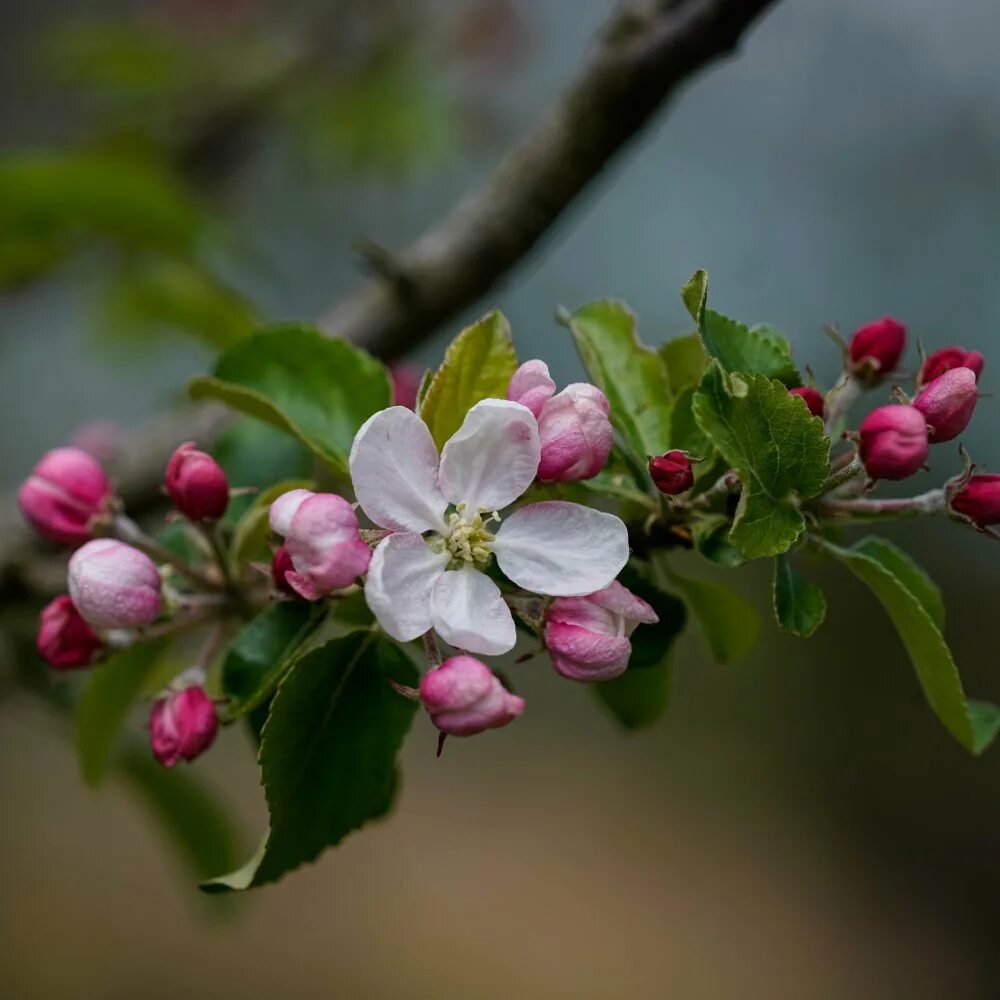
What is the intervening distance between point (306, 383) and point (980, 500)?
0.37 metres

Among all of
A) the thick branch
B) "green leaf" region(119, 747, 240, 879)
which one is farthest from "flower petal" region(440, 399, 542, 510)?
"green leaf" region(119, 747, 240, 879)

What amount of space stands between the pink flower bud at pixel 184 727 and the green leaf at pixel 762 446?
0.28m

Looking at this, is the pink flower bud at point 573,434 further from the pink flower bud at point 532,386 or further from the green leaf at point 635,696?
the green leaf at point 635,696

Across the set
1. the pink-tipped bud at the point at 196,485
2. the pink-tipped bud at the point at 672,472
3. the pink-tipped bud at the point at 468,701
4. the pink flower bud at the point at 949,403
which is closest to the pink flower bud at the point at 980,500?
the pink flower bud at the point at 949,403

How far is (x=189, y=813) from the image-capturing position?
4.16 feet

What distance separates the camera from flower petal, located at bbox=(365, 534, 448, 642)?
1.48 ft

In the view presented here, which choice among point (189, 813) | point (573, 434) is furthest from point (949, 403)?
point (189, 813)

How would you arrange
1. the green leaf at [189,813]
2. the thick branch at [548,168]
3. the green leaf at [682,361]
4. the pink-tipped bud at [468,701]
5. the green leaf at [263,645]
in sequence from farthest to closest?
the green leaf at [189,813]
the thick branch at [548,168]
the green leaf at [682,361]
the green leaf at [263,645]
the pink-tipped bud at [468,701]

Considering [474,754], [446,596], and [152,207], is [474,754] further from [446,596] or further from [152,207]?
[446,596]

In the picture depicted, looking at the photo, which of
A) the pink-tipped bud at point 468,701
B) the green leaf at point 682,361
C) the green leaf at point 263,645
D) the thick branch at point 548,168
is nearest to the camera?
the pink-tipped bud at point 468,701

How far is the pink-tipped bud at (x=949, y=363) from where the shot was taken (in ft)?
1.72

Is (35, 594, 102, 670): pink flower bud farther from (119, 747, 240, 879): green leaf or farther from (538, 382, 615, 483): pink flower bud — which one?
(119, 747, 240, 879): green leaf

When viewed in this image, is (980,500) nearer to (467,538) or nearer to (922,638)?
(922,638)

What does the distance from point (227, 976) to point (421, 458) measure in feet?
9.77
